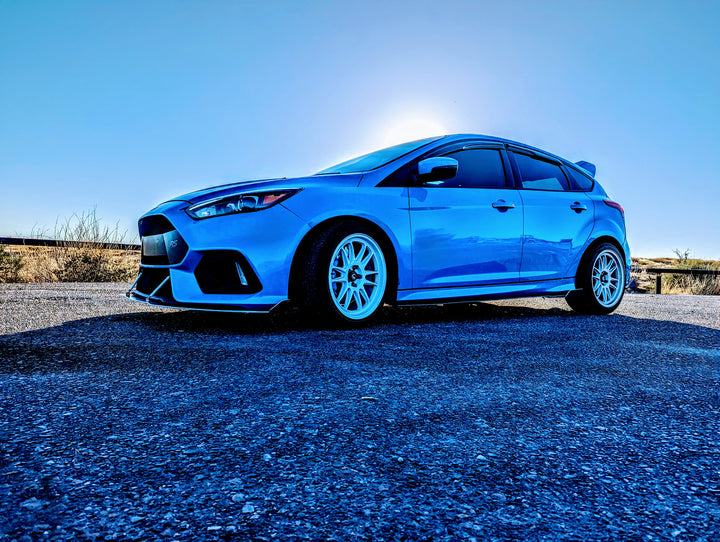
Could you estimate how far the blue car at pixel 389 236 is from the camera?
3.94 metres

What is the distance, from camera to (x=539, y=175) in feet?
18.0

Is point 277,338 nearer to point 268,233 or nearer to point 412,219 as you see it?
point 268,233

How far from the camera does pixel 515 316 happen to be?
544 centimetres

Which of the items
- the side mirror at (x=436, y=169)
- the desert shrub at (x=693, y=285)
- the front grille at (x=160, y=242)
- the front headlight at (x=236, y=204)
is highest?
the side mirror at (x=436, y=169)

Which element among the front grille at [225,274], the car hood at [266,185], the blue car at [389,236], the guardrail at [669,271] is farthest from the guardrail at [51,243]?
the guardrail at [669,271]

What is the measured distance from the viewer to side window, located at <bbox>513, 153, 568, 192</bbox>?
5.32 meters

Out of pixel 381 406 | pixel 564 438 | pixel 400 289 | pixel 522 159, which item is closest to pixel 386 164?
pixel 400 289

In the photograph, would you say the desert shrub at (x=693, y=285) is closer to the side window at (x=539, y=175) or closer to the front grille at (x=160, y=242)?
the side window at (x=539, y=175)

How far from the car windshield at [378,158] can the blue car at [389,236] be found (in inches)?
1.0

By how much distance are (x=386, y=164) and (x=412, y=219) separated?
499 millimetres

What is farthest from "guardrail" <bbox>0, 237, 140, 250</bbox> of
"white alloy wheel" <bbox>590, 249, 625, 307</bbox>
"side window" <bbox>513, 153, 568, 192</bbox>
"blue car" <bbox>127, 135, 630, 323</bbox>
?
"white alloy wheel" <bbox>590, 249, 625, 307</bbox>

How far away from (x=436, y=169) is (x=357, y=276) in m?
1.04

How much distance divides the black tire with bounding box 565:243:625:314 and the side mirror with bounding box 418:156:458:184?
2012 mm

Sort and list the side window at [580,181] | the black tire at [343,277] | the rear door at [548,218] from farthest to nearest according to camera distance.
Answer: the side window at [580,181], the rear door at [548,218], the black tire at [343,277]
